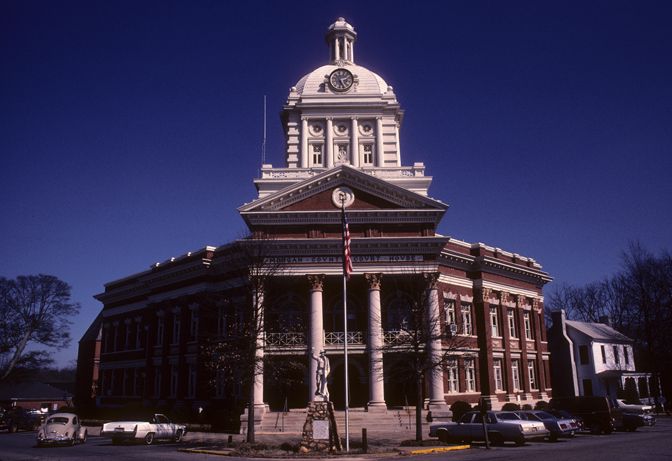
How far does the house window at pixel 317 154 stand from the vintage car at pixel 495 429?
32.8 m

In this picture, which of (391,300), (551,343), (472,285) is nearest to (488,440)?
(391,300)

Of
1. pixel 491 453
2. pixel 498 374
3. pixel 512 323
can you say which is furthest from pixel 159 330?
pixel 491 453

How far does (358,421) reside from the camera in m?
32.4

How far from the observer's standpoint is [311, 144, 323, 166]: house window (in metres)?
54.1

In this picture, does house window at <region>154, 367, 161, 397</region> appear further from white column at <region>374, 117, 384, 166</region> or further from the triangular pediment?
white column at <region>374, 117, 384, 166</region>

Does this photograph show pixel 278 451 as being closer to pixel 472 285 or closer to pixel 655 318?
pixel 472 285

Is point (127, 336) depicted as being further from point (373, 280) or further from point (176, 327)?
point (373, 280)

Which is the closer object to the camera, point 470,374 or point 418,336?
point 418,336

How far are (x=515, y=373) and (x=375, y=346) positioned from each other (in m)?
14.9

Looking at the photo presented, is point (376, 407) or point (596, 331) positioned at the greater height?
point (596, 331)

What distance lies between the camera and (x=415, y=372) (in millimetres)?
26625

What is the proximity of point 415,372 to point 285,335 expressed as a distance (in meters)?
11.9

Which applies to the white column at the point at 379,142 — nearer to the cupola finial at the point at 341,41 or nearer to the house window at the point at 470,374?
the cupola finial at the point at 341,41

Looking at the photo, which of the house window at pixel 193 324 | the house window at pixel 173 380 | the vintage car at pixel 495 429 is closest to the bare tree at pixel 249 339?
the vintage car at pixel 495 429
